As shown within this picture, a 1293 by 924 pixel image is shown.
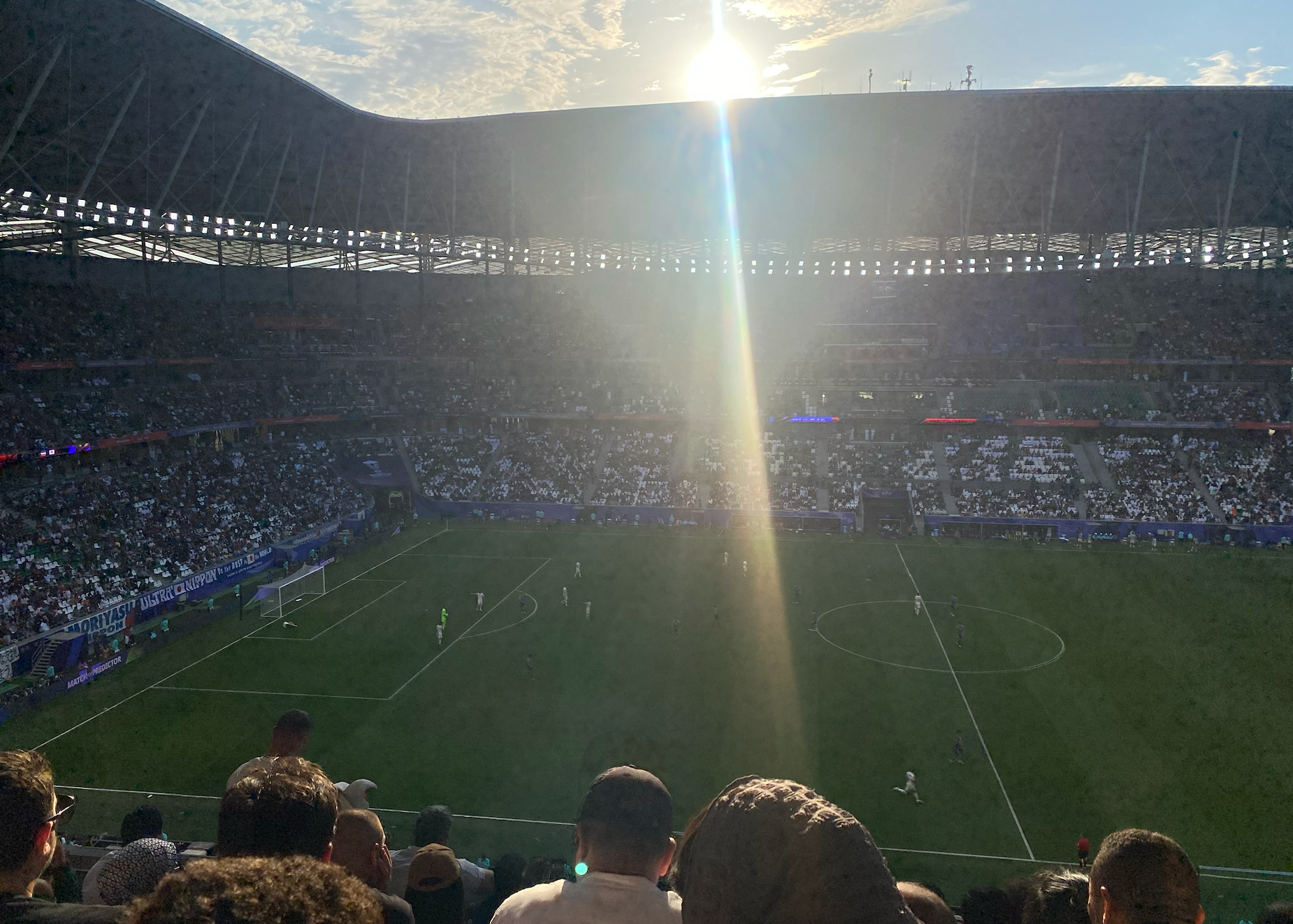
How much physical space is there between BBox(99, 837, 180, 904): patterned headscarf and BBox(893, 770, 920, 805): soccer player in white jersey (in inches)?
676

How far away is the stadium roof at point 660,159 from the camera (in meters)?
42.7

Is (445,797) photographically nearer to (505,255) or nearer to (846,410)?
(846,410)

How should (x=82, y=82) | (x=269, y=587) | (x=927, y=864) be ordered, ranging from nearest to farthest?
1. (x=927, y=864)
2. (x=269, y=587)
3. (x=82, y=82)

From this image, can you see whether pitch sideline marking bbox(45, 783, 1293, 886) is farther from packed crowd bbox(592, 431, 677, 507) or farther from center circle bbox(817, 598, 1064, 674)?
packed crowd bbox(592, 431, 677, 507)

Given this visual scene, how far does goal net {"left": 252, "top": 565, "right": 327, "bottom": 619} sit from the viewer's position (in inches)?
1355

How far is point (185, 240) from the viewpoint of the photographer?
57156mm

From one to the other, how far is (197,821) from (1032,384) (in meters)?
58.9

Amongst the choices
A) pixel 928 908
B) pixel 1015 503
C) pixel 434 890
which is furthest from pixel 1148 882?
pixel 1015 503

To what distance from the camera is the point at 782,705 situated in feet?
80.1

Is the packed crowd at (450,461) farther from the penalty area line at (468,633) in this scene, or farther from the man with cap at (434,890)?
the man with cap at (434,890)

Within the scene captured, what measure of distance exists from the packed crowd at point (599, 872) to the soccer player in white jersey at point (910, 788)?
1289 centimetres

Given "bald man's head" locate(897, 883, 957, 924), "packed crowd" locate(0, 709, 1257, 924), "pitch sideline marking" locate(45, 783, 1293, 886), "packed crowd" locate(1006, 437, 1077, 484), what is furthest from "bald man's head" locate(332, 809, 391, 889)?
"packed crowd" locate(1006, 437, 1077, 484)

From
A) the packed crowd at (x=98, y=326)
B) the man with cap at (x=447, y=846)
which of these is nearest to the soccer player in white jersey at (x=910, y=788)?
the man with cap at (x=447, y=846)

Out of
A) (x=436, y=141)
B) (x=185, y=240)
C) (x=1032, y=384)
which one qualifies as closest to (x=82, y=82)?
(x=185, y=240)
